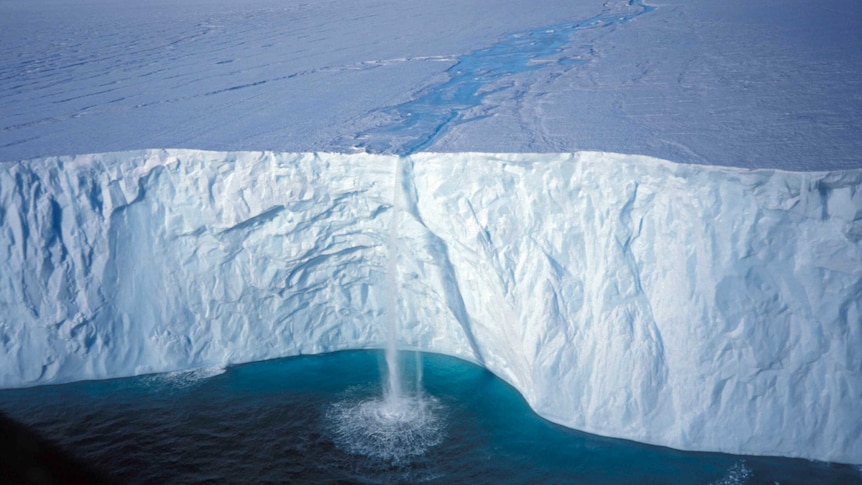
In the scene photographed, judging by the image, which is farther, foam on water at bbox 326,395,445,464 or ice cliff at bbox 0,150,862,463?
foam on water at bbox 326,395,445,464

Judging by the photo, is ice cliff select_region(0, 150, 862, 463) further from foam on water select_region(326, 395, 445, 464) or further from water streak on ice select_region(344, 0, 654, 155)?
foam on water select_region(326, 395, 445, 464)

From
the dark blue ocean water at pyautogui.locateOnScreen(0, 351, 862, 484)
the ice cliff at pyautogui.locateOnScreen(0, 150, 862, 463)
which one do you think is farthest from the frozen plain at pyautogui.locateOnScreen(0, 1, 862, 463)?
the dark blue ocean water at pyautogui.locateOnScreen(0, 351, 862, 484)

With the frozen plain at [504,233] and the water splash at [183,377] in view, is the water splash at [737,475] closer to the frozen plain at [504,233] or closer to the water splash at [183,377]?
the frozen plain at [504,233]

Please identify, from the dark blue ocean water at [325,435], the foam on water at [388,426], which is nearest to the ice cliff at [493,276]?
the dark blue ocean water at [325,435]

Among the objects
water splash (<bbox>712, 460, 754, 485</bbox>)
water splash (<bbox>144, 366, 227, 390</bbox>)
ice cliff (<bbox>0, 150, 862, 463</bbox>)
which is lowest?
water splash (<bbox>712, 460, 754, 485</bbox>)

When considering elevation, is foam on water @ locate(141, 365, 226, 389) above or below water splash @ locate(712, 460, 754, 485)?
above

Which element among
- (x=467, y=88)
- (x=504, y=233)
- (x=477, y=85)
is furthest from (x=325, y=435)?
(x=477, y=85)
